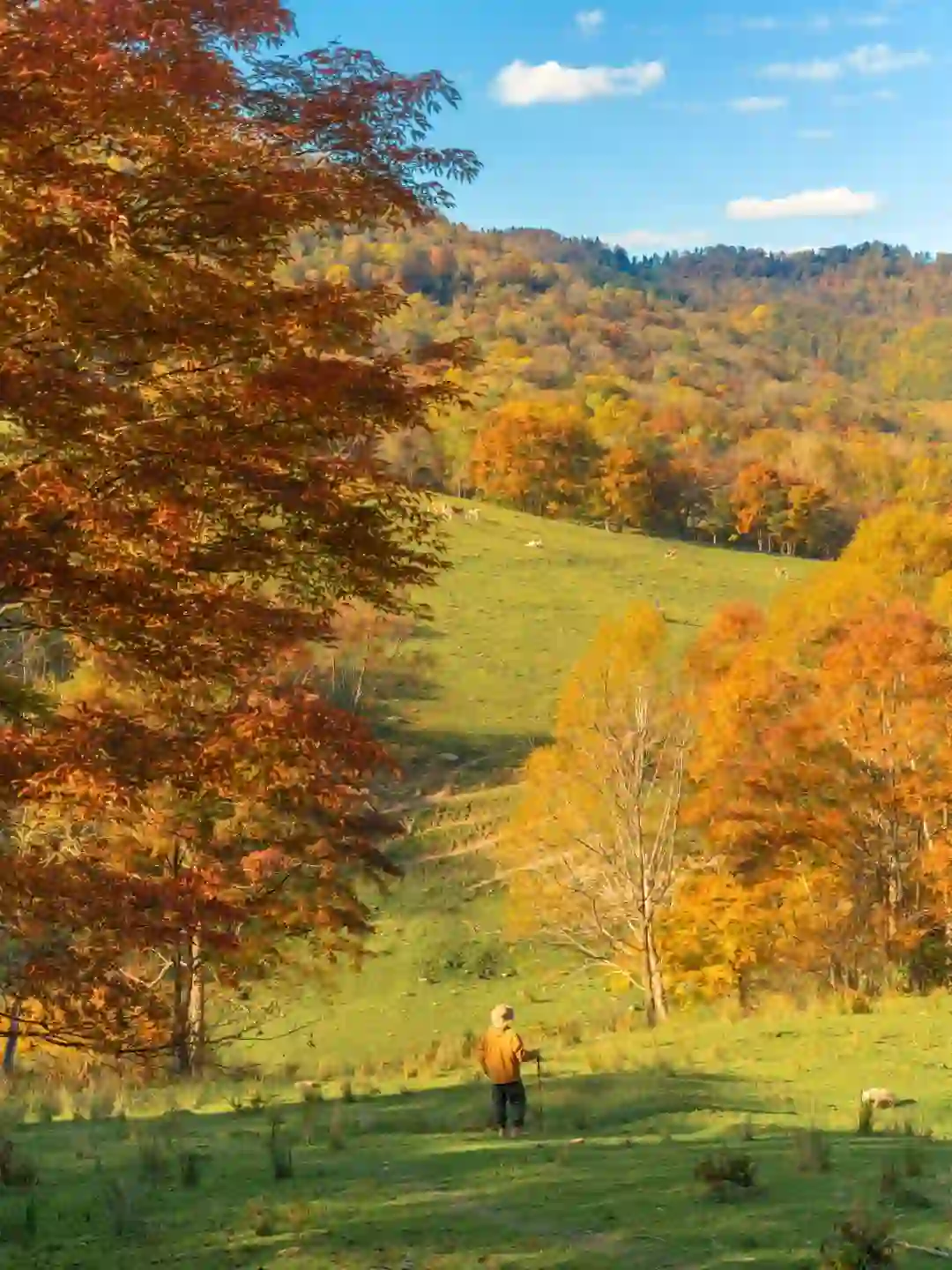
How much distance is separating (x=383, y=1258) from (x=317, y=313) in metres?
5.74

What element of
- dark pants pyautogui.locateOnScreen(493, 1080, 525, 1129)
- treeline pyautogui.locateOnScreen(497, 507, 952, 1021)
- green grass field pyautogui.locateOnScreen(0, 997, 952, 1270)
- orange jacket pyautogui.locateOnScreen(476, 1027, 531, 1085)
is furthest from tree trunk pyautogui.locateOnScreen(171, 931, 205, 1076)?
treeline pyautogui.locateOnScreen(497, 507, 952, 1021)

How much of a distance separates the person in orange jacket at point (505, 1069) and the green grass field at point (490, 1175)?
11.3 inches

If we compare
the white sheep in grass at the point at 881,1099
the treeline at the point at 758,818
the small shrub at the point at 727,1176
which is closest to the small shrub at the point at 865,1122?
the white sheep in grass at the point at 881,1099

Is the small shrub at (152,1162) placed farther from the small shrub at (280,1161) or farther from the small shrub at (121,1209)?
the small shrub at (280,1161)

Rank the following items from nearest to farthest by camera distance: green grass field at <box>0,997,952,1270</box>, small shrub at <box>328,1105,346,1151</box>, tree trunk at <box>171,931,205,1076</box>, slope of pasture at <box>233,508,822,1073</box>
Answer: green grass field at <box>0,997,952,1270</box>, small shrub at <box>328,1105,346,1151</box>, tree trunk at <box>171,931,205,1076</box>, slope of pasture at <box>233,508,822,1073</box>

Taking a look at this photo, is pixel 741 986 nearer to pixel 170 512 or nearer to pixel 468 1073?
pixel 468 1073

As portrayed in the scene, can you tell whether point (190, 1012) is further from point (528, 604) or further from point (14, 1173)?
point (528, 604)

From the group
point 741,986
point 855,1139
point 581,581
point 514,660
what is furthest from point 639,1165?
point 581,581

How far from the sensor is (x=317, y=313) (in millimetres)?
8078

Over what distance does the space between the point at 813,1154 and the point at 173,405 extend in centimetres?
725

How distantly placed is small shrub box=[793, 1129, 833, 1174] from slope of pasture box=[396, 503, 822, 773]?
159 ft

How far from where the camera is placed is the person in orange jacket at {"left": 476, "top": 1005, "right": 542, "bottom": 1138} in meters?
12.6

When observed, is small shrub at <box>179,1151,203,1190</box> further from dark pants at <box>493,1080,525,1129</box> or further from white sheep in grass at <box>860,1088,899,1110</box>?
white sheep in grass at <box>860,1088,899,1110</box>

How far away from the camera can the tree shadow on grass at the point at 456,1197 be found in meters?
8.16
